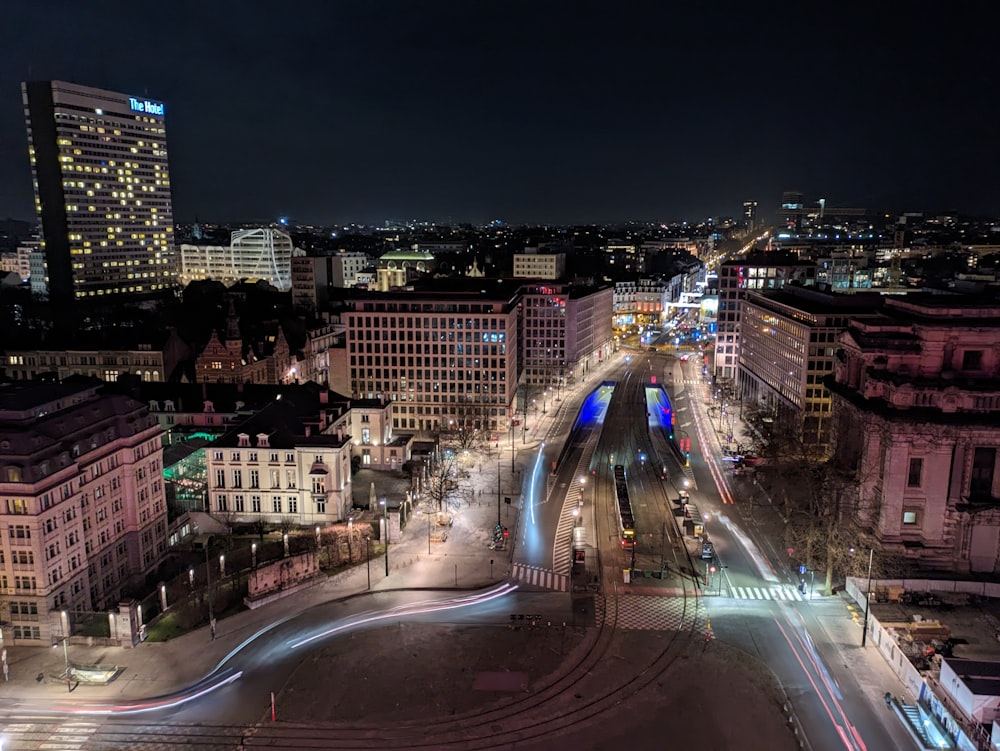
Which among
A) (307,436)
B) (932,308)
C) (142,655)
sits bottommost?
(142,655)

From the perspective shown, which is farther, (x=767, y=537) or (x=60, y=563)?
(x=767, y=537)

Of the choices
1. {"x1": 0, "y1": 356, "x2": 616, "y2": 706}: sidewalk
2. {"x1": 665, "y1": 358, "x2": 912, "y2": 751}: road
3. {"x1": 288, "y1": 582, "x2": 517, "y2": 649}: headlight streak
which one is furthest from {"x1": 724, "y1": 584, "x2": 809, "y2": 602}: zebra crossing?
{"x1": 0, "y1": 356, "x2": 616, "y2": 706}: sidewalk

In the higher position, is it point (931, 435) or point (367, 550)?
point (931, 435)

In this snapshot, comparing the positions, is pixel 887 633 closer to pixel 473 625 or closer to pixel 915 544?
pixel 915 544

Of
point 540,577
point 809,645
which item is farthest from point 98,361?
point 809,645

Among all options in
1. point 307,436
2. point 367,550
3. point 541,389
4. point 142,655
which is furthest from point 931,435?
point 541,389

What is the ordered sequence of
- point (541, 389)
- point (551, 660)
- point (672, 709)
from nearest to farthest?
point (672, 709)
point (551, 660)
point (541, 389)

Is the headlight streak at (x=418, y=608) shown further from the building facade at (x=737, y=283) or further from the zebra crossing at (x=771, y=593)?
the building facade at (x=737, y=283)
